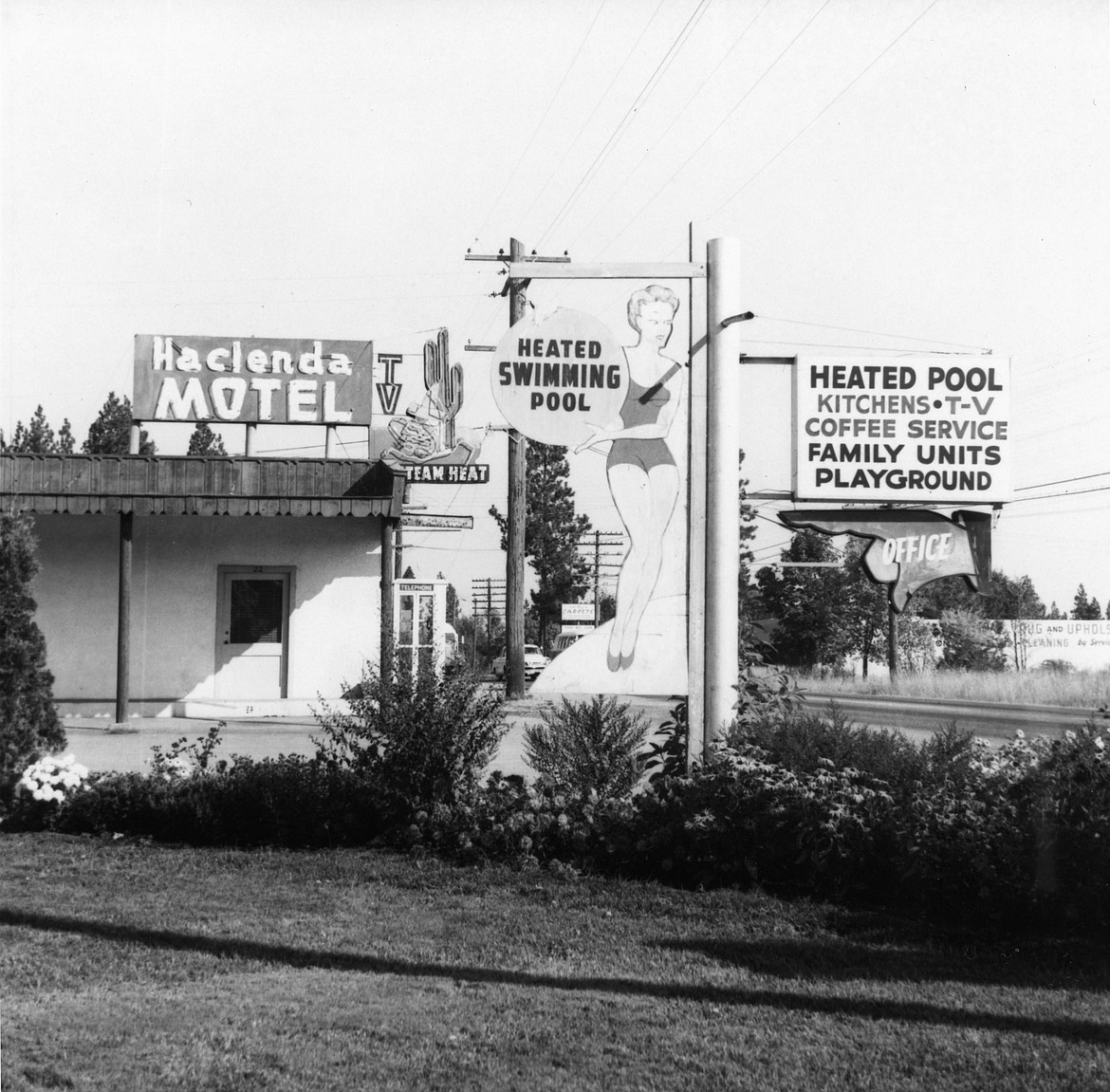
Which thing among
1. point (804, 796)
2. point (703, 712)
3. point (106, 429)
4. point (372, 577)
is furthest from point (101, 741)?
point (106, 429)

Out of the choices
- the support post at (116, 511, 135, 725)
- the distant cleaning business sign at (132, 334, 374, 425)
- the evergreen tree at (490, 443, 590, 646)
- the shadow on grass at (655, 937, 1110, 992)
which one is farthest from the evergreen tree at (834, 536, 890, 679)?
the evergreen tree at (490, 443, 590, 646)

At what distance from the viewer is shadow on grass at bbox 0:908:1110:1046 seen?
15.5ft

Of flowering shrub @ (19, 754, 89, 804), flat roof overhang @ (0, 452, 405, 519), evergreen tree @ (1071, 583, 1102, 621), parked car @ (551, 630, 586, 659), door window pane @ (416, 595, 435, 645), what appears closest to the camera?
flowering shrub @ (19, 754, 89, 804)

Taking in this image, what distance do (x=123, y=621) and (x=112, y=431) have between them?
20368mm

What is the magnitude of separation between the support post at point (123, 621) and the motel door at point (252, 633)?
5.58ft

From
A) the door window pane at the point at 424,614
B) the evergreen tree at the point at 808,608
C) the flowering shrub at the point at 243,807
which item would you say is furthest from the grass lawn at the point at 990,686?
the door window pane at the point at 424,614

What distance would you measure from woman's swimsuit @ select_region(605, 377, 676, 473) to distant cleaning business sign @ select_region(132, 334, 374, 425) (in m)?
13.6

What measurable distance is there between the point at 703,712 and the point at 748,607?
3.83 m

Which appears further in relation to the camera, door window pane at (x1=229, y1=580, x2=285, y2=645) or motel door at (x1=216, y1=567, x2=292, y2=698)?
door window pane at (x1=229, y1=580, x2=285, y2=645)

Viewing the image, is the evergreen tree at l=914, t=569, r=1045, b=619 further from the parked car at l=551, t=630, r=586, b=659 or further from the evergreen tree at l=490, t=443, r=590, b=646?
the evergreen tree at l=490, t=443, r=590, b=646

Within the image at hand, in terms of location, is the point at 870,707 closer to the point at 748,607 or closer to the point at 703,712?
the point at 748,607

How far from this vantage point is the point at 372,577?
66.5 feet

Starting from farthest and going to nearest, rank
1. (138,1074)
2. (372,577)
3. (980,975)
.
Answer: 1. (372,577)
2. (980,975)
3. (138,1074)

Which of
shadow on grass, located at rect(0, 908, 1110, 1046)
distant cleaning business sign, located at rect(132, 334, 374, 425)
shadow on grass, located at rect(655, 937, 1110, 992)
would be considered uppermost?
distant cleaning business sign, located at rect(132, 334, 374, 425)
